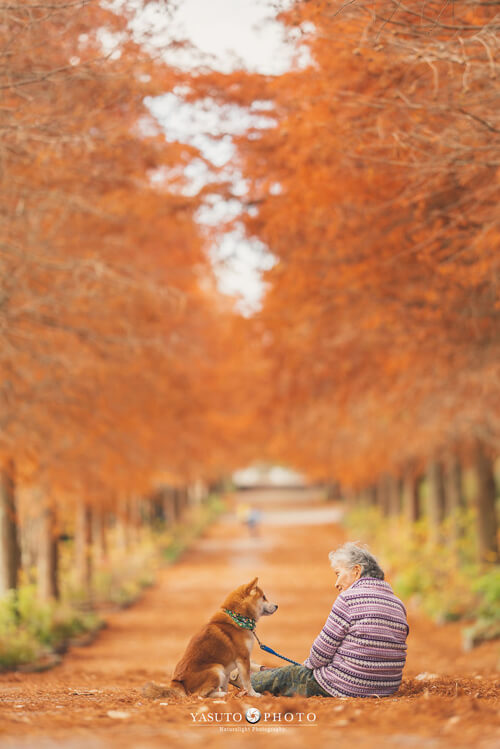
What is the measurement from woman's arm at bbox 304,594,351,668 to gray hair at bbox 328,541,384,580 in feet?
0.69

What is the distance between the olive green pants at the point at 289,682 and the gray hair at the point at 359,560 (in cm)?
71

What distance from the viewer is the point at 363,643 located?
519cm

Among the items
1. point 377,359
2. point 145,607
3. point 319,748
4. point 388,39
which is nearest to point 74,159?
point 388,39

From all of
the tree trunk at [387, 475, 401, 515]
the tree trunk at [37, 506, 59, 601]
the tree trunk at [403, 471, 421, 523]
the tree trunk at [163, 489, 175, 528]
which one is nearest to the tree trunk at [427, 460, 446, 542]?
the tree trunk at [403, 471, 421, 523]

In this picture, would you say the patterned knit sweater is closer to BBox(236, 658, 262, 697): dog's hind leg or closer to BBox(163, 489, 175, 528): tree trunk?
BBox(236, 658, 262, 697): dog's hind leg

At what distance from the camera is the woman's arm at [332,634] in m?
5.23

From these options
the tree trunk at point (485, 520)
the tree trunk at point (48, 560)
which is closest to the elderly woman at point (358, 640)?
the tree trunk at point (48, 560)

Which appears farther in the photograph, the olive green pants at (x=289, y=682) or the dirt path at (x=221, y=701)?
the olive green pants at (x=289, y=682)

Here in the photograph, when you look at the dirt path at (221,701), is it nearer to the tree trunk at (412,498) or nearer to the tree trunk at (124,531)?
the tree trunk at (124,531)

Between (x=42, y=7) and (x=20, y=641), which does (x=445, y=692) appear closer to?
(x=42, y=7)

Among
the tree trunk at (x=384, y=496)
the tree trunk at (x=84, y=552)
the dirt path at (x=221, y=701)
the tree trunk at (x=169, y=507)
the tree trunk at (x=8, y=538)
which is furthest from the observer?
the tree trunk at (x=169, y=507)

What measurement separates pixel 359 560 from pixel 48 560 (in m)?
10.8

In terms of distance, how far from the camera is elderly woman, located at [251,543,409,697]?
521 cm

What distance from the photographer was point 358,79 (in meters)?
6.98
